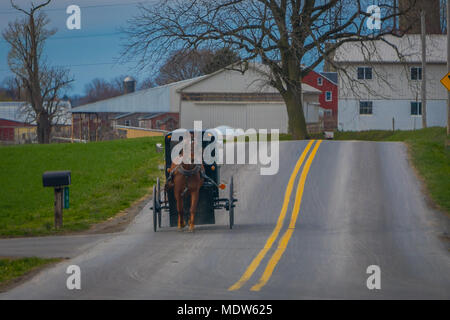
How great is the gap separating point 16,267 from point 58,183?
4.67m

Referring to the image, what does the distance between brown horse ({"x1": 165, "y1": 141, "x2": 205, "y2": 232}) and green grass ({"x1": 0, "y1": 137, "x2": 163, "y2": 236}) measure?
3197mm

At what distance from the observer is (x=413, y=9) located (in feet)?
110

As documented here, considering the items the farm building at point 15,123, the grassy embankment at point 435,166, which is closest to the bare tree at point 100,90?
the farm building at point 15,123

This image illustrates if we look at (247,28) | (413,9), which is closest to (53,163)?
(247,28)

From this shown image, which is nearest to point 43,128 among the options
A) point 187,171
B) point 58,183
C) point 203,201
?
point 58,183

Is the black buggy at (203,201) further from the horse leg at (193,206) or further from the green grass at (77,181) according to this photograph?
the green grass at (77,181)

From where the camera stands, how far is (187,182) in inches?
560

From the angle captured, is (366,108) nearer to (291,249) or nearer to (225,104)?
(225,104)

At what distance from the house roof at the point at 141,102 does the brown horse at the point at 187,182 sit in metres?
35.2

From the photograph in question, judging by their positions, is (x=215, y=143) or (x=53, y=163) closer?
(x=215, y=143)

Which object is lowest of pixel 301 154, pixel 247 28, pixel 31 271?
pixel 31 271
